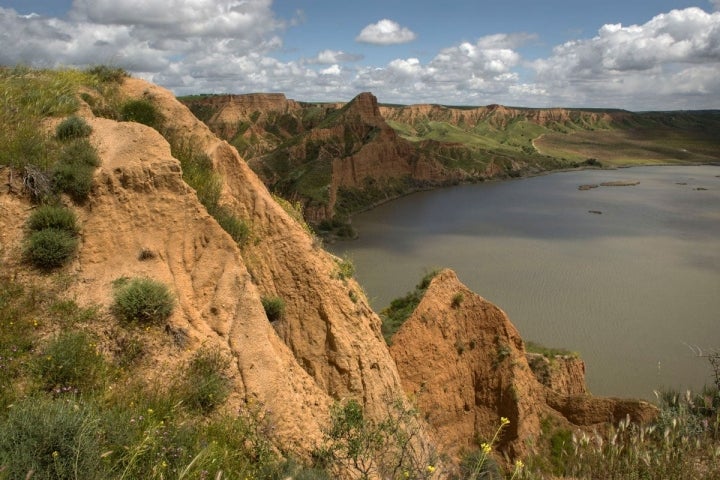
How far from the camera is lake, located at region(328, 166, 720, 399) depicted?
25.9m

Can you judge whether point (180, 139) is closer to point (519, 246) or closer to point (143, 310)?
point (143, 310)

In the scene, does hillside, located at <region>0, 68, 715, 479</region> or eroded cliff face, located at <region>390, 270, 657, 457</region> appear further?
eroded cliff face, located at <region>390, 270, 657, 457</region>

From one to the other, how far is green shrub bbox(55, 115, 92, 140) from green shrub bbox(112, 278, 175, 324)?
3.03m

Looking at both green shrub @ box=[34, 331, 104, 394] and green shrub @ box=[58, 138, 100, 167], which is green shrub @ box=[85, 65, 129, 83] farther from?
green shrub @ box=[34, 331, 104, 394]

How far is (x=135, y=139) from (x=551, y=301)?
30.6 m

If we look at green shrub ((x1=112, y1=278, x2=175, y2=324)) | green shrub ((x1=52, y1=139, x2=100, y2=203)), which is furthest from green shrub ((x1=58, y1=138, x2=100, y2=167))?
green shrub ((x1=112, y1=278, x2=175, y2=324))

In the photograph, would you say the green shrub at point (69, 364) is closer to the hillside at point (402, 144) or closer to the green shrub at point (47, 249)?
the green shrub at point (47, 249)

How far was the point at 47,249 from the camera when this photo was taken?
6285 mm

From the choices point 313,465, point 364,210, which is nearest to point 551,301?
point 313,465

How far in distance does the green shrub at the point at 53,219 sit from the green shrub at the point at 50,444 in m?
3.36

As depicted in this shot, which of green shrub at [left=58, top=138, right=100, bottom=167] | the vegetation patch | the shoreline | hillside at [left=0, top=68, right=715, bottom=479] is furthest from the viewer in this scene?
the shoreline

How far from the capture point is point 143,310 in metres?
6.07

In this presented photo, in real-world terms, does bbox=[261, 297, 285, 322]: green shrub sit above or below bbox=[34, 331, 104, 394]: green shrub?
below

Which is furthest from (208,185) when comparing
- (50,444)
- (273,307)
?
(50,444)
